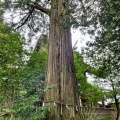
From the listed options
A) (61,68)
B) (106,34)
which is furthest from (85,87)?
(106,34)

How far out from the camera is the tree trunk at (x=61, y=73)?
4.64 metres

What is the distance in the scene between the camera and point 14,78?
3.19m

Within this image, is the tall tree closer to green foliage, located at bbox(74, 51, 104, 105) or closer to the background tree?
the background tree

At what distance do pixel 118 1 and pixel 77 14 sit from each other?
116 centimetres

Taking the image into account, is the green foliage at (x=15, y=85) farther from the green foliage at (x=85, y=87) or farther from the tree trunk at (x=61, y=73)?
the green foliage at (x=85, y=87)

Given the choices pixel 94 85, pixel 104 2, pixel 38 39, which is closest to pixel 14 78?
pixel 104 2

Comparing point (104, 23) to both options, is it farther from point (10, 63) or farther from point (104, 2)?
point (10, 63)

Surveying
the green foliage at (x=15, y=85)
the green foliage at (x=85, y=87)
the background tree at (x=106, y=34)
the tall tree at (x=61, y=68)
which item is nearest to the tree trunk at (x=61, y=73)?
the tall tree at (x=61, y=68)

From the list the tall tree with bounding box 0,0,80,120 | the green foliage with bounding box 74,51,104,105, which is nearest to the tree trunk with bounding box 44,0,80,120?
the tall tree with bounding box 0,0,80,120

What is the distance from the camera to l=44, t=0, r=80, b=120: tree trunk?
15.2 ft

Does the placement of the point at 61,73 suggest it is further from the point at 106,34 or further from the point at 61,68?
the point at 106,34

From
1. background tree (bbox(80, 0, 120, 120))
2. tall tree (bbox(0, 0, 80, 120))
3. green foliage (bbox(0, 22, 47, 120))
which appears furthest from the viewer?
tall tree (bbox(0, 0, 80, 120))

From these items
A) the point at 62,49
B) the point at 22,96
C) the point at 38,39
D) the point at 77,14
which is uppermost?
the point at 38,39

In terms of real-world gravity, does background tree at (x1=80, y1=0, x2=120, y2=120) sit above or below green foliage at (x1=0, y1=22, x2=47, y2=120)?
above
